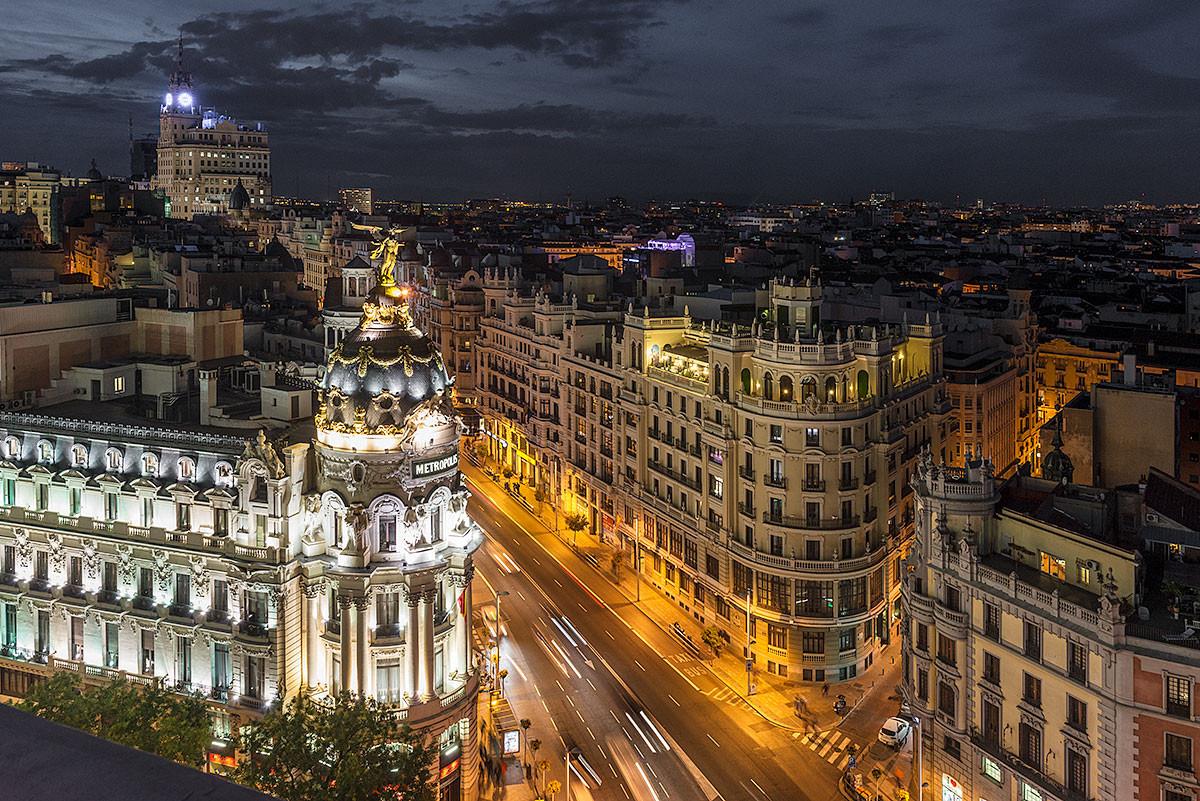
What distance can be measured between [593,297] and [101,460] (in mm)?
83345

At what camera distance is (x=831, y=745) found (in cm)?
7600

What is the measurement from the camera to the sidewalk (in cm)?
8107

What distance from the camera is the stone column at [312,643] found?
67.5m

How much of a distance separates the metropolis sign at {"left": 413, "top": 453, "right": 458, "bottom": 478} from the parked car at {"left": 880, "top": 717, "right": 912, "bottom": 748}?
115ft

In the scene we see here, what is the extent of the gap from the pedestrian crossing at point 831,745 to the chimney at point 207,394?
166 feet

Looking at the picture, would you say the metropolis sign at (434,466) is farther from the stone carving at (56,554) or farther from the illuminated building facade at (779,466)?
the illuminated building facade at (779,466)

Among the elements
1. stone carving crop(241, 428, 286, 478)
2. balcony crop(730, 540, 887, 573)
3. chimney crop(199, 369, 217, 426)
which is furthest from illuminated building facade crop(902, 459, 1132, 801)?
chimney crop(199, 369, 217, 426)

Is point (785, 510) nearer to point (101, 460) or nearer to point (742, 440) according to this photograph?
point (742, 440)

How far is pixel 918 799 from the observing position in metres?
65.8

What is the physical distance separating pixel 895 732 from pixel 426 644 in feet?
108

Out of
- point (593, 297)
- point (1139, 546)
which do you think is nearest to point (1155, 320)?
point (593, 297)

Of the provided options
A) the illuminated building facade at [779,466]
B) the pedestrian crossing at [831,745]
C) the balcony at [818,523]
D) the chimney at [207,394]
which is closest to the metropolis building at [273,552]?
the chimney at [207,394]

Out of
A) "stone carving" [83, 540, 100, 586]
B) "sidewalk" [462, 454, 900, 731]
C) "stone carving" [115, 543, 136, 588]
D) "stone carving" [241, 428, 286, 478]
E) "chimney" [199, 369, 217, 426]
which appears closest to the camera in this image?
"stone carving" [241, 428, 286, 478]

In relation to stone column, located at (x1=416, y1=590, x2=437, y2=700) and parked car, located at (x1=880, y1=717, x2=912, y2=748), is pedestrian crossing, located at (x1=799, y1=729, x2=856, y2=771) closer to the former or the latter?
parked car, located at (x1=880, y1=717, x2=912, y2=748)
